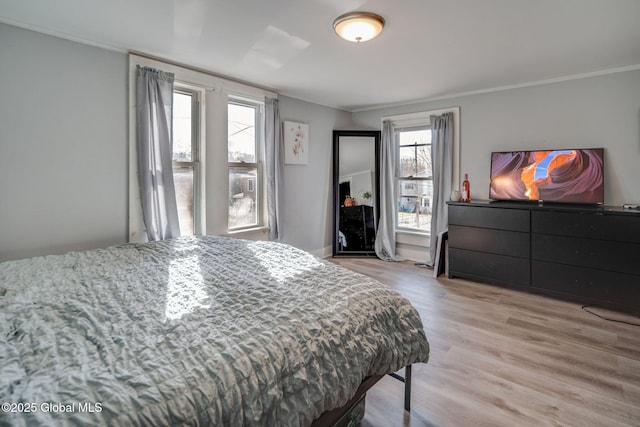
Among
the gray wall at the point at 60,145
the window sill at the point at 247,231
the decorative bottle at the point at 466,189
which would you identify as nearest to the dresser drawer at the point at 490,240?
the decorative bottle at the point at 466,189

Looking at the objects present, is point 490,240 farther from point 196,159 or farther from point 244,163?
point 196,159

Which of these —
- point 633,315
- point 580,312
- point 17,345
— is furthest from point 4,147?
point 633,315

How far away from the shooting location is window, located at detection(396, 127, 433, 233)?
4578mm

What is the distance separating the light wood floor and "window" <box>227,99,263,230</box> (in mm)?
2226

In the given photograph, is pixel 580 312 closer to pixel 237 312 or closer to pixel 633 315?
pixel 633 315

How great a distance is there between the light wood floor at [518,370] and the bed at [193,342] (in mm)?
479

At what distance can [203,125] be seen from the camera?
3271 mm

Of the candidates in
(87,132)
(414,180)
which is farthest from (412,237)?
(87,132)

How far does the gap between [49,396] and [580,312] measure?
3.84 m

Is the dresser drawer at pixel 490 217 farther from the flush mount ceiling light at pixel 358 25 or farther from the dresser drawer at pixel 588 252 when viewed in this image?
the flush mount ceiling light at pixel 358 25

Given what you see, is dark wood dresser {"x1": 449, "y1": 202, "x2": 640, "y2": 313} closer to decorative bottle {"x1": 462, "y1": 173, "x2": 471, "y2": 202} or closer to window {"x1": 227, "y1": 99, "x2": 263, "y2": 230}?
decorative bottle {"x1": 462, "y1": 173, "x2": 471, "y2": 202}

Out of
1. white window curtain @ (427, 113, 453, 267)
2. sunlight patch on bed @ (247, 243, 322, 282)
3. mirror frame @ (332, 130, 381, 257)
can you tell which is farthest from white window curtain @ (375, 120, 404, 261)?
sunlight patch on bed @ (247, 243, 322, 282)

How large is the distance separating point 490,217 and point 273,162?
2680mm

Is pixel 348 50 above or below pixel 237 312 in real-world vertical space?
above
